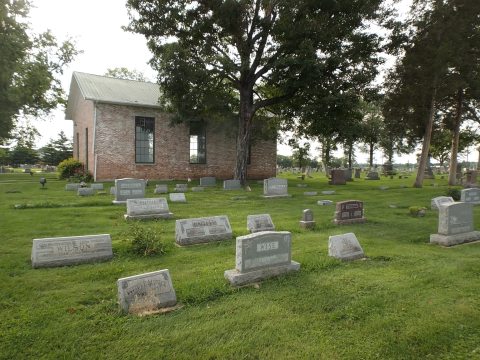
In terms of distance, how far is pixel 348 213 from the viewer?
9961 mm

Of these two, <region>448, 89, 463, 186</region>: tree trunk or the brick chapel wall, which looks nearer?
the brick chapel wall

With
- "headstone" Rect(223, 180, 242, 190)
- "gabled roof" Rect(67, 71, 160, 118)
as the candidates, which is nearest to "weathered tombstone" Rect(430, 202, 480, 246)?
"headstone" Rect(223, 180, 242, 190)

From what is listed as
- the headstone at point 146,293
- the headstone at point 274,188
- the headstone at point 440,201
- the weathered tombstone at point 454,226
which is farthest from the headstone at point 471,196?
the headstone at point 146,293

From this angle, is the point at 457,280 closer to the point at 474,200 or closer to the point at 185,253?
the point at 185,253

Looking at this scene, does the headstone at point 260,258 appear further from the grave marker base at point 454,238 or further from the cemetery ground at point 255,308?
the grave marker base at point 454,238

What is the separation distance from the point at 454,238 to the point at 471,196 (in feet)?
25.8

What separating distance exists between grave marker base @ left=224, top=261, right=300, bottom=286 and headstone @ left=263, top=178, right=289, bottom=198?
10.4 metres

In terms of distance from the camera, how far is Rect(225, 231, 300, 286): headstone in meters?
5.14

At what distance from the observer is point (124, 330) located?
146 inches

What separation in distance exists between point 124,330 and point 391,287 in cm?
389

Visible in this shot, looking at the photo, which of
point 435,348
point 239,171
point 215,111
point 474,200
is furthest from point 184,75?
point 435,348

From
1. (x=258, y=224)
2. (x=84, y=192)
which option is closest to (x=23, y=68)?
(x=84, y=192)

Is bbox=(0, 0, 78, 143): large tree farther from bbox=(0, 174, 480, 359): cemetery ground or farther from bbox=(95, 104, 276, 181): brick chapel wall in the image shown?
bbox=(0, 174, 480, 359): cemetery ground

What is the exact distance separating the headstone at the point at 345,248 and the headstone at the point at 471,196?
9.49 meters
